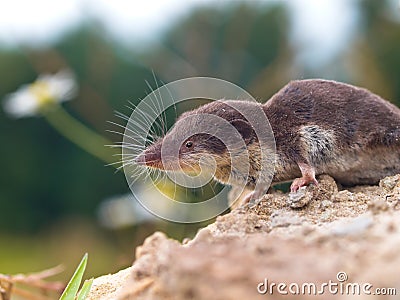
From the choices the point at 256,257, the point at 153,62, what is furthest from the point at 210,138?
the point at 153,62

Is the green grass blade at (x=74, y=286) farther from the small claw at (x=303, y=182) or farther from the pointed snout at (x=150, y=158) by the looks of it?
the small claw at (x=303, y=182)

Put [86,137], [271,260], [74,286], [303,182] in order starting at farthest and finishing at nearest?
[86,137] → [303,182] → [74,286] → [271,260]

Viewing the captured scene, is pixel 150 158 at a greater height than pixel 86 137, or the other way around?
pixel 86 137

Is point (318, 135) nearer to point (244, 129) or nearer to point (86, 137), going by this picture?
point (244, 129)

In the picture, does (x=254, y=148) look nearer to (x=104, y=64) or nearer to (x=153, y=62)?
(x=153, y=62)

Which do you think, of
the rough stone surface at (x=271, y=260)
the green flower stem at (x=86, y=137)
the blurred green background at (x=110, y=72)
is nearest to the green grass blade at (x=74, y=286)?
the rough stone surface at (x=271, y=260)

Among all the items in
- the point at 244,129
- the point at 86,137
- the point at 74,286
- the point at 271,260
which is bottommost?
the point at 271,260

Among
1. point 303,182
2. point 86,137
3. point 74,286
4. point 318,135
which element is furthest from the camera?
point 86,137

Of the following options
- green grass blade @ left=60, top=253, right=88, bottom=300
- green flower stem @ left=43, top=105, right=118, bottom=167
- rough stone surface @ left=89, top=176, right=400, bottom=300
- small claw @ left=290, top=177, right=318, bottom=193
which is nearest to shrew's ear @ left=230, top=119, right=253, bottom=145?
small claw @ left=290, top=177, right=318, bottom=193

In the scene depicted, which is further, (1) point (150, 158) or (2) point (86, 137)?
(2) point (86, 137)

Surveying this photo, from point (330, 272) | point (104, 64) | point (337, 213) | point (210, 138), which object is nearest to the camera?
point (330, 272)

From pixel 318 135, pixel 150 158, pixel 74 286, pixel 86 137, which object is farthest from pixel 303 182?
pixel 86 137
